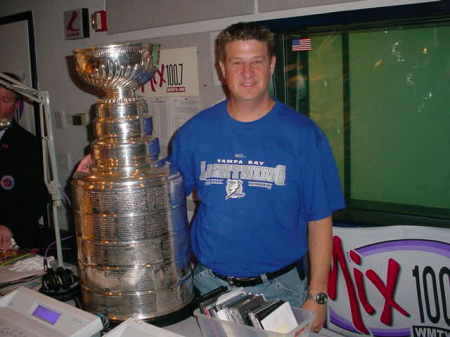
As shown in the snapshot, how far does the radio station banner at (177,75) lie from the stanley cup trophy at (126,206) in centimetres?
152

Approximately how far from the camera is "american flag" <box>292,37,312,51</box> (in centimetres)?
263

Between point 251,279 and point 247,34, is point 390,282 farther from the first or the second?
point 247,34

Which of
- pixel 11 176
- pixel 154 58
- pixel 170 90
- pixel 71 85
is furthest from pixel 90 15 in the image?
pixel 154 58

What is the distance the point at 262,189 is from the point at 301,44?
130 cm

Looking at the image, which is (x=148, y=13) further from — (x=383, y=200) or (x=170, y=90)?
(x=383, y=200)

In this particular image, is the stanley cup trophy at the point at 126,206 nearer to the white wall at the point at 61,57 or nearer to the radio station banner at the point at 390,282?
the radio station banner at the point at 390,282

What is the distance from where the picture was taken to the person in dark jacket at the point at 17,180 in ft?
10.1

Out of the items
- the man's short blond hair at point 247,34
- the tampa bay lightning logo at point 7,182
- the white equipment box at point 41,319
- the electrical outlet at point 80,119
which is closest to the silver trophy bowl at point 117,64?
the man's short blond hair at point 247,34

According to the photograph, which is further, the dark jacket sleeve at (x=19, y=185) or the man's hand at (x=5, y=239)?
the dark jacket sleeve at (x=19, y=185)

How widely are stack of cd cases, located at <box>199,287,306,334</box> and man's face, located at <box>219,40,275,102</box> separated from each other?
0.71 m

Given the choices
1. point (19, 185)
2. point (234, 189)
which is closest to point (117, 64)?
point (234, 189)

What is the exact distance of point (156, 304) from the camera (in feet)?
4.94

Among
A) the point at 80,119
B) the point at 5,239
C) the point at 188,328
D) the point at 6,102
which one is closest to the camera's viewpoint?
the point at 188,328

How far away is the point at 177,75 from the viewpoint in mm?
3154
